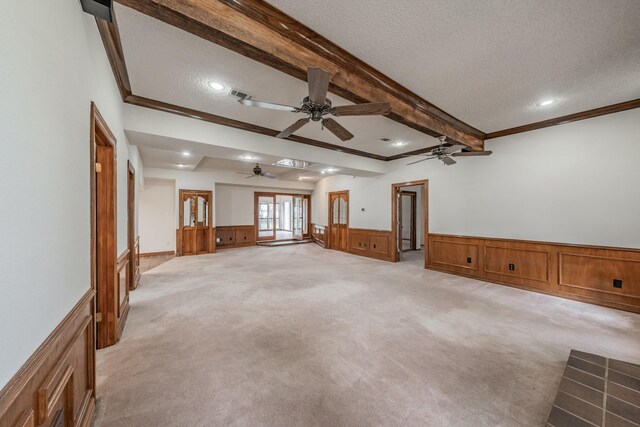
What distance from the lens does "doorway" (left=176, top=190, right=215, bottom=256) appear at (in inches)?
309

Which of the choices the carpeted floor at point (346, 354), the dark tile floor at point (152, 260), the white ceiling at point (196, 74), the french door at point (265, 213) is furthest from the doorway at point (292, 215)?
the white ceiling at point (196, 74)

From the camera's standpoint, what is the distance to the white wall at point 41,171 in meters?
0.86

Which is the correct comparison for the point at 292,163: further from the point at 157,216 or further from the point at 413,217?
the point at 413,217

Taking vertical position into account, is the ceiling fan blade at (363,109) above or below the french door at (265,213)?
above

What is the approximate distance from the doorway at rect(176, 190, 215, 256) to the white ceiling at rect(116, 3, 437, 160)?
5.01m

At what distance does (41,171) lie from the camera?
42.8 inches

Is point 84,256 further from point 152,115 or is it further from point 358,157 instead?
point 358,157

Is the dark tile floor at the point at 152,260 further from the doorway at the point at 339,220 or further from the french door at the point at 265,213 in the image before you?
the doorway at the point at 339,220

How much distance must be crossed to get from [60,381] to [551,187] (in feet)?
20.4

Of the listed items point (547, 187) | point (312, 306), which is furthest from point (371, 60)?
point (547, 187)

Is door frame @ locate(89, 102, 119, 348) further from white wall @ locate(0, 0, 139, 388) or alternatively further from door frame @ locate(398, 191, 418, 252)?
door frame @ locate(398, 191, 418, 252)

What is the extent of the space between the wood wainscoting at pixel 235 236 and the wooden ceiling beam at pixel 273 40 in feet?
25.9

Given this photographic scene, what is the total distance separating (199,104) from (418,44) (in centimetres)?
291

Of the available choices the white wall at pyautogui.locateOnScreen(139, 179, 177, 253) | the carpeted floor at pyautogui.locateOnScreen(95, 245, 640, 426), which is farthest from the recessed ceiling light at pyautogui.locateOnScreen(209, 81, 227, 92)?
the white wall at pyautogui.locateOnScreen(139, 179, 177, 253)
